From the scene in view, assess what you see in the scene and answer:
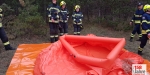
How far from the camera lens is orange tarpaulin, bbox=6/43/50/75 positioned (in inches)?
185

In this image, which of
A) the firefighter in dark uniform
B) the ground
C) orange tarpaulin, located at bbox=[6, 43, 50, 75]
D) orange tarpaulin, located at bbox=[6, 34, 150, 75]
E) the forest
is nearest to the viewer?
orange tarpaulin, located at bbox=[6, 34, 150, 75]

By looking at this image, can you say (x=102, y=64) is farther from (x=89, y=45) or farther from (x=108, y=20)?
(x=108, y=20)

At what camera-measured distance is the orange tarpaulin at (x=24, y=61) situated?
15.5ft

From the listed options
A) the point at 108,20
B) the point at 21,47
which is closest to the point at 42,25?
the point at 21,47

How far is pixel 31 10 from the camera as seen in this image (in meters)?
8.27

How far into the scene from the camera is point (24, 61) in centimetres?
524

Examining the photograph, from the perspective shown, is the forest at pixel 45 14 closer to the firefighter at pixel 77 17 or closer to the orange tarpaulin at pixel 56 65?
the firefighter at pixel 77 17

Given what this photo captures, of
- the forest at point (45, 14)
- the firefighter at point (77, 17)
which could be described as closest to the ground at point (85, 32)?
the forest at point (45, 14)

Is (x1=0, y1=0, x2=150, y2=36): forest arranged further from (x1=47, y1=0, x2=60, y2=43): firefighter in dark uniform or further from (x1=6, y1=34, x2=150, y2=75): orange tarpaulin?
(x1=6, y1=34, x2=150, y2=75): orange tarpaulin

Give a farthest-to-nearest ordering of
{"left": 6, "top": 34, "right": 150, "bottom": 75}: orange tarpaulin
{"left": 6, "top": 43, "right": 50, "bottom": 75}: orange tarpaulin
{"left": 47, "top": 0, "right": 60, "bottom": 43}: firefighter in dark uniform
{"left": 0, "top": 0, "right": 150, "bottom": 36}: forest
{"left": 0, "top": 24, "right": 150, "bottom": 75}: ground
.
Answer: {"left": 0, "top": 0, "right": 150, "bottom": 36}: forest
{"left": 47, "top": 0, "right": 60, "bottom": 43}: firefighter in dark uniform
{"left": 0, "top": 24, "right": 150, "bottom": 75}: ground
{"left": 6, "top": 43, "right": 50, "bottom": 75}: orange tarpaulin
{"left": 6, "top": 34, "right": 150, "bottom": 75}: orange tarpaulin

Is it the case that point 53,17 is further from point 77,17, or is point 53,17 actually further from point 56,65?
point 56,65

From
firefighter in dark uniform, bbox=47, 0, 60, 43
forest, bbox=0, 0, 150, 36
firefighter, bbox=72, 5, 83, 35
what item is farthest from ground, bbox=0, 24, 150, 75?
firefighter, bbox=72, 5, 83, 35

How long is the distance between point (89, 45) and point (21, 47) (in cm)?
208

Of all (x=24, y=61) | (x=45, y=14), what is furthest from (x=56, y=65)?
(x=45, y=14)
